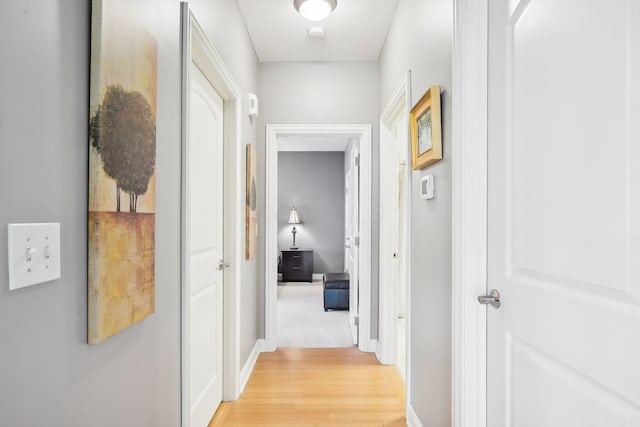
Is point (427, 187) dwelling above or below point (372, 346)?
above

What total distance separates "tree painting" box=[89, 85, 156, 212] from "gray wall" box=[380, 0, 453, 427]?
1.11m

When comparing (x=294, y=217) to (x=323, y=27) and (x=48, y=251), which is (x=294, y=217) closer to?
(x=323, y=27)

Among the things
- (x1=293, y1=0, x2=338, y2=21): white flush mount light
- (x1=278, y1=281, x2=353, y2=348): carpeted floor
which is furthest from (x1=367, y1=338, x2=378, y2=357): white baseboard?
(x1=293, y1=0, x2=338, y2=21): white flush mount light

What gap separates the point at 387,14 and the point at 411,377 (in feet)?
7.75

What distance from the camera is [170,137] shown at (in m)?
1.43

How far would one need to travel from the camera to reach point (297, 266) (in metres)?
6.92

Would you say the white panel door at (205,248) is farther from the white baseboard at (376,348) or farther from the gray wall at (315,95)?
the white baseboard at (376,348)

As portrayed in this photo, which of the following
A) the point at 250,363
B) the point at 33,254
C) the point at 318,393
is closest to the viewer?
the point at 33,254

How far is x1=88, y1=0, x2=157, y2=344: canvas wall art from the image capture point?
0.89 m
